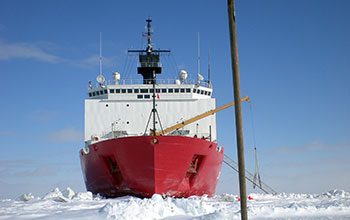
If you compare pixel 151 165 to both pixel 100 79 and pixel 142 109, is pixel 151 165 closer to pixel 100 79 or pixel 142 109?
pixel 142 109

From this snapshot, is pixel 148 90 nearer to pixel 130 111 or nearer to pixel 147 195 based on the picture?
pixel 130 111

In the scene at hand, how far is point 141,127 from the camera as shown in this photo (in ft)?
87.6

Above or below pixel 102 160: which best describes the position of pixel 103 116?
above

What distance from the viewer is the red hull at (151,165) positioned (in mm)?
18844

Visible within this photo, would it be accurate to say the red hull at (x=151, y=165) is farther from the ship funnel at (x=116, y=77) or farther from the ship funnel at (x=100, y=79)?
the ship funnel at (x=116, y=77)

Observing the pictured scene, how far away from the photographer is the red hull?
1884 centimetres

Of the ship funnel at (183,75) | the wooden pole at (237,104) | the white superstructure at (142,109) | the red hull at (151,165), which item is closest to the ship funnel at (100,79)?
the white superstructure at (142,109)

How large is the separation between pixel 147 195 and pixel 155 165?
1586 mm

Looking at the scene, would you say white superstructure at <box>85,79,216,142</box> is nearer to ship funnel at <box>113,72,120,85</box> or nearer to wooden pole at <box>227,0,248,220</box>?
ship funnel at <box>113,72,120,85</box>

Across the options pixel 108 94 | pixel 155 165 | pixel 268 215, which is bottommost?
pixel 268 215

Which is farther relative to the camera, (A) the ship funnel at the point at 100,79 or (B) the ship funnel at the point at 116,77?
(B) the ship funnel at the point at 116,77

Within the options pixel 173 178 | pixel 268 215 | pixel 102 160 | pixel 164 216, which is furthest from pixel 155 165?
pixel 268 215

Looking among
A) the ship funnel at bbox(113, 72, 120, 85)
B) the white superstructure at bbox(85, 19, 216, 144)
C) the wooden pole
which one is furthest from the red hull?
the wooden pole

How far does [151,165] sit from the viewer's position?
18.8 m
